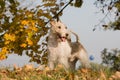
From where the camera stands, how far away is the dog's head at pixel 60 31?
10062mm

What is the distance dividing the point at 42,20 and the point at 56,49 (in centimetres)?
389

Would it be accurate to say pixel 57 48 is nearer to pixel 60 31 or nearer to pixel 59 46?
pixel 59 46

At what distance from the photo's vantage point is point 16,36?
531 inches

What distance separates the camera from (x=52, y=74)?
7125 millimetres

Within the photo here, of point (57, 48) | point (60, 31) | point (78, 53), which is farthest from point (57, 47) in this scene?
point (78, 53)

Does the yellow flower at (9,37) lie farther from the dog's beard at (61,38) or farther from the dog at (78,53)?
the dog's beard at (61,38)

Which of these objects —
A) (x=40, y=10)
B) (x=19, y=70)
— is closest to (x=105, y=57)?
(x=40, y=10)

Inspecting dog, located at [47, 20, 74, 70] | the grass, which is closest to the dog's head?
dog, located at [47, 20, 74, 70]

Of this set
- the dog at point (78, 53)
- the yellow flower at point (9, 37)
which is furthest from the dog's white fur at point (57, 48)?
the yellow flower at point (9, 37)

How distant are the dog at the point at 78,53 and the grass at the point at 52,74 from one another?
7.71 feet

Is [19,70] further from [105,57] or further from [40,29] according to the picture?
[105,57]

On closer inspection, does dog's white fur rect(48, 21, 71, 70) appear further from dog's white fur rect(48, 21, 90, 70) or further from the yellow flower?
the yellow flower

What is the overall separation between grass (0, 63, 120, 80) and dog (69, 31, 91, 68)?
7.71 feet

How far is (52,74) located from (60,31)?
9.96 feet
